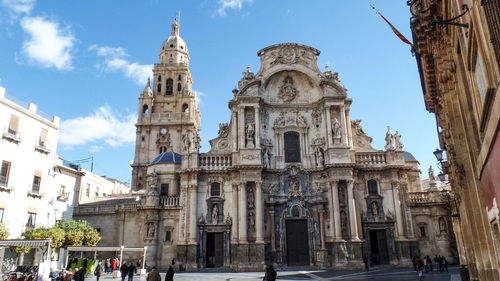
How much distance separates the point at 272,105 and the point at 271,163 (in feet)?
16.9

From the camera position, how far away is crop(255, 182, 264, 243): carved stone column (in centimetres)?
2864

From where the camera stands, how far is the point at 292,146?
32094 mm

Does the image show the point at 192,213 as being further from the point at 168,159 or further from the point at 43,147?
the point at 43,147

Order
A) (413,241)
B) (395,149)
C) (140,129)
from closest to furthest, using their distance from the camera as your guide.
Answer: (413,241) → (395,149) → (140,129)

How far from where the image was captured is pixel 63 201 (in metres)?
31.4

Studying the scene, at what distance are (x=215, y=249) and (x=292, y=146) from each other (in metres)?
10.5

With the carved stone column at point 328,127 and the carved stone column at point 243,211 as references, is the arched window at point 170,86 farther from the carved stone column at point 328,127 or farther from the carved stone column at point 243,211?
the carved stone column at point 328,127

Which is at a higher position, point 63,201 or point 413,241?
point 63,201

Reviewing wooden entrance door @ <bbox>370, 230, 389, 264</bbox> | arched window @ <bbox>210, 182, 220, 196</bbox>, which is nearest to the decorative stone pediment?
wooden entrance door @ <bbox>370, 230, 389, 264</bbox>

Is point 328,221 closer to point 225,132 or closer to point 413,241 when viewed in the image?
point 413,241

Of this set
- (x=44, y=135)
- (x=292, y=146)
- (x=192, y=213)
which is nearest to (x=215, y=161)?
(x=192, y=213)

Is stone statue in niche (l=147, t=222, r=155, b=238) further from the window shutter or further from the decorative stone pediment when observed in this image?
the decorative stone pediment

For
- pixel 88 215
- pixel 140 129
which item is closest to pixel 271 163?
pixel 88 215

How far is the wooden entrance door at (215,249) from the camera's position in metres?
29.5
